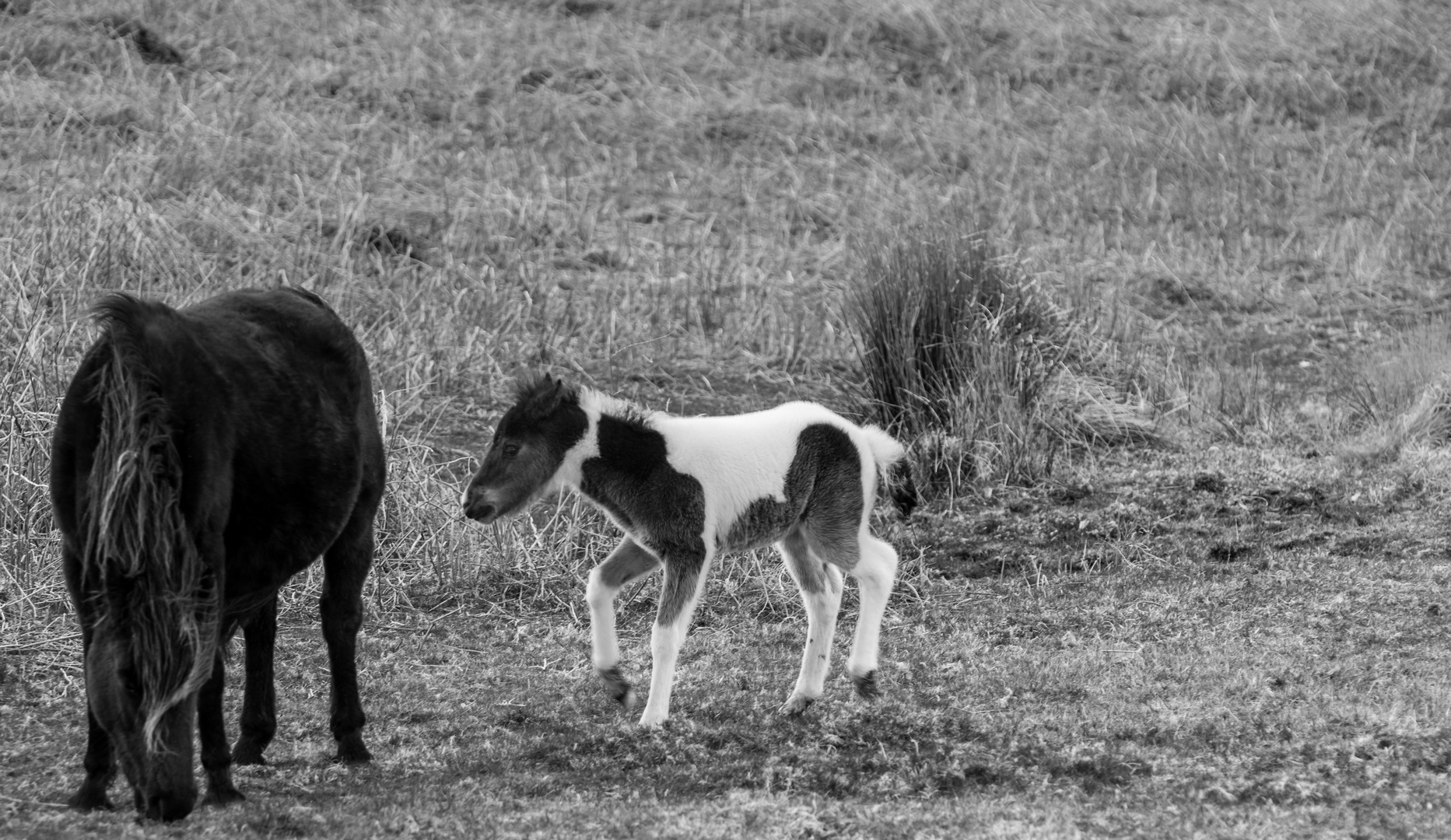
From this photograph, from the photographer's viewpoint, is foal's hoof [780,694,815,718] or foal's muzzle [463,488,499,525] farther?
foal's hoof [780,694,815,718]

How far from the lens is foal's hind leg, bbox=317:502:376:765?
5441mm

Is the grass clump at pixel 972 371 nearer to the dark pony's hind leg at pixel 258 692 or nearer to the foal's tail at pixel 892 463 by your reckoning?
the foal's tail at pixel 892 463

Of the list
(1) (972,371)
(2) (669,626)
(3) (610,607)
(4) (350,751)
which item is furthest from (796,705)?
(1) (972,371)

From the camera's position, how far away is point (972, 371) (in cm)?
950

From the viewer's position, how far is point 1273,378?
11.2m

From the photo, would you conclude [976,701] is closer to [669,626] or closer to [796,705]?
[796,705]

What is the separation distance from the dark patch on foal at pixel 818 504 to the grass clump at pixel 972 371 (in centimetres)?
293

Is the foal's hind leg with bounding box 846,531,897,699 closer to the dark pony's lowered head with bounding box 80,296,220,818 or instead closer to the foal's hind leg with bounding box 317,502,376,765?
the foal's hind leg with bounding box 317,502,376,765

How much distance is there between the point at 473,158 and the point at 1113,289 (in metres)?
5.70

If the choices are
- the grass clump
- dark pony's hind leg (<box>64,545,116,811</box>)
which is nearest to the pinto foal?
dark pony's hind leg (<box>64,545,116,811</box>)

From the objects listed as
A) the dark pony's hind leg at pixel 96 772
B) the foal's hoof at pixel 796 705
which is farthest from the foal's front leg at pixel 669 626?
the dark pony's hind leg at pixel 96 772

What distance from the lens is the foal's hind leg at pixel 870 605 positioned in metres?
6.05

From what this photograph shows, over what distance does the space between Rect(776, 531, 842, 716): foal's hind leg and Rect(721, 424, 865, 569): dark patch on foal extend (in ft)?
0.41

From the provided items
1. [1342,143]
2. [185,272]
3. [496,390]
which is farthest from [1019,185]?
[185,272]
